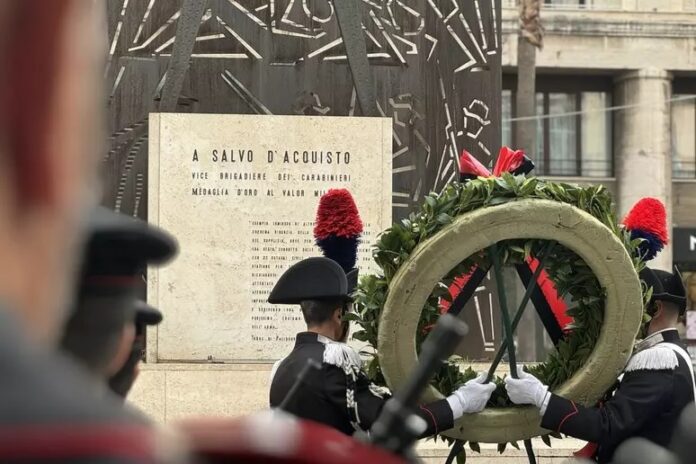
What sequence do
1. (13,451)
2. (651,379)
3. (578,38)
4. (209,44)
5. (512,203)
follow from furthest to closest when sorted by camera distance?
(578,38)
(209,44)
(651,379)
(512,203)
(13,451)

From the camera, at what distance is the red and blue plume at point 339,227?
6.62 m

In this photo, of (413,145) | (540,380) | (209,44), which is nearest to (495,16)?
(413,145)

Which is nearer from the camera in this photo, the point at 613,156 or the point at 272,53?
the point at 272,53

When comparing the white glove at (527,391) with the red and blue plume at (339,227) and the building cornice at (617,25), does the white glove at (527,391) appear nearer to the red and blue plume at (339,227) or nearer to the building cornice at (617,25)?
the red and blue plume at (339,227)

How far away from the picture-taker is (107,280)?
1.45 meters

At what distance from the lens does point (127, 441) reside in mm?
593

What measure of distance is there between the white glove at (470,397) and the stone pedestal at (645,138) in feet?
98.3

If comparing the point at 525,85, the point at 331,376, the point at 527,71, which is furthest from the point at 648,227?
the point at 527,71

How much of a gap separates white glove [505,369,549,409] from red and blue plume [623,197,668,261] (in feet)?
3.51

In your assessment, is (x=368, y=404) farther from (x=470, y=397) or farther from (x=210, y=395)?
(x=210, y=395)

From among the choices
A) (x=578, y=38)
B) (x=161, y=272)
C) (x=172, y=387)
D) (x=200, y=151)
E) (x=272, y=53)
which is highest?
(x=578, y=38)

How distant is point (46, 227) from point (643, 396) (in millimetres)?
5364

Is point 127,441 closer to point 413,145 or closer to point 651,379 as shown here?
point 651,379

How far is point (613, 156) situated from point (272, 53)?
27205mm
